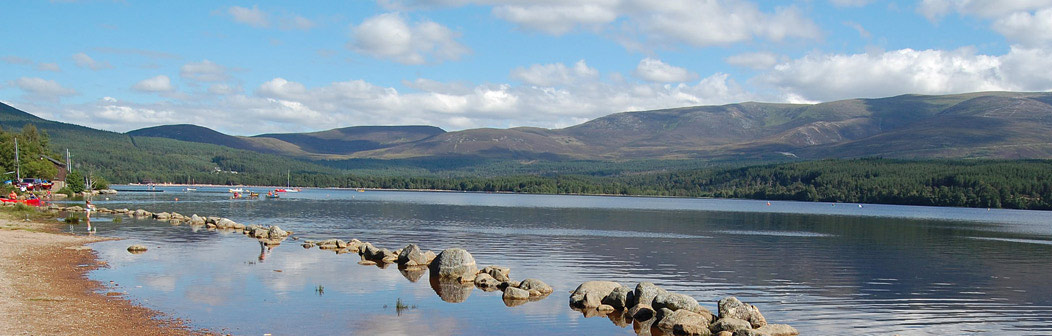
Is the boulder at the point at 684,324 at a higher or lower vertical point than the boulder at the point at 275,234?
lower

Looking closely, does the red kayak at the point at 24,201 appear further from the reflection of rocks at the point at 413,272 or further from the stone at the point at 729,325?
the stone at the point at 729,325

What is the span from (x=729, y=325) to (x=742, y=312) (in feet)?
5.84

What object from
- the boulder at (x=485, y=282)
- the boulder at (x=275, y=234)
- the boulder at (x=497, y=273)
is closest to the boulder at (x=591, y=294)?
the boulder at (x=485, y=282)

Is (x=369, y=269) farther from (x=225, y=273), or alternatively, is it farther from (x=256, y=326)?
(x=256, y=326)

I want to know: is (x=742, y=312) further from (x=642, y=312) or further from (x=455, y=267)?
(x=455, y=267)

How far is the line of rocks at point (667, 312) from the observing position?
2261 cm

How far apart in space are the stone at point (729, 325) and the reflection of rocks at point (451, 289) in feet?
31.3

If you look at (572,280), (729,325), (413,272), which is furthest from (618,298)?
(413,272)

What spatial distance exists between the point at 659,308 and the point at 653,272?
12904 mm

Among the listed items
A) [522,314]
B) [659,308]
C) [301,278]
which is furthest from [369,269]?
[659,308]

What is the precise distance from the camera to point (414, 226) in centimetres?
7131

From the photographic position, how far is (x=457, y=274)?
108ft

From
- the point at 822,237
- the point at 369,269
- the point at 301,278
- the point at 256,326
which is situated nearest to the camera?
the point at 256,326

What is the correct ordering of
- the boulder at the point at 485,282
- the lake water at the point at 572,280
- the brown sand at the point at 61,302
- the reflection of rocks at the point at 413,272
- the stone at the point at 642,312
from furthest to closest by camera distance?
the reflection of rocks at the point at 413,272, the boulder at the point at 485,282, the stone at the point at 642,312, the lake water at the point at 572,280, the brown sand at the point at 61,302
